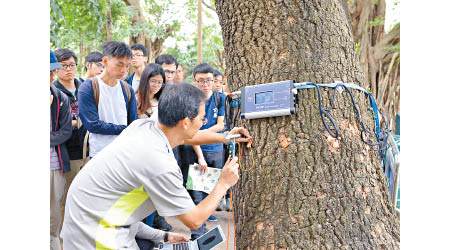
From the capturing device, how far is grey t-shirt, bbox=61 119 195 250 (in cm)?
212

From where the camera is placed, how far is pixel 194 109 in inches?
87.3

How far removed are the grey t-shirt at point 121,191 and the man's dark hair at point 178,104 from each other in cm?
10

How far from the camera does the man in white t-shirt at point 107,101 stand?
11.9 feet

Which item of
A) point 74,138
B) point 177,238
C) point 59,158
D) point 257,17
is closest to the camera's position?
point 257,17

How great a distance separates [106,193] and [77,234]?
26 centimetres

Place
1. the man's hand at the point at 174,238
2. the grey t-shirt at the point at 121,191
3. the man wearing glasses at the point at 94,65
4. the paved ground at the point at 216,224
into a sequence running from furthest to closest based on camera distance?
1. the man wearing glasses at the point at 94,65
2. the paved ground at the point at 216,224
3. the man's hand at the point at 174,238
4. the grey t-shirt at the point at 121,191

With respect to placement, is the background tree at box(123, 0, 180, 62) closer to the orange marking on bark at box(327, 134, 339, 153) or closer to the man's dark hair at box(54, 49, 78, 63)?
the man's dark hair at box(54, 49, 78, 63)

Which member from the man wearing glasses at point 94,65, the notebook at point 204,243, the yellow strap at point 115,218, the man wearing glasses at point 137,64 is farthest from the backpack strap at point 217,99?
the yellow strap at point 115,218

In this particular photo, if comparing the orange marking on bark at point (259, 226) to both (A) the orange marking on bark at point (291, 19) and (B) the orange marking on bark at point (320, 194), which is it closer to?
(B) the orange marking on bark at point (320, 194)

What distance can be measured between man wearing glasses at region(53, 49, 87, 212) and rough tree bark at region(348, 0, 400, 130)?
9.46m

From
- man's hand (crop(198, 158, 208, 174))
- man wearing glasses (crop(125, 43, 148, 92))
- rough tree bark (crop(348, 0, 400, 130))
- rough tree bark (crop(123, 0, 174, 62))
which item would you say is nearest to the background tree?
rough tree bark (crop(123, 0, 174, 62))

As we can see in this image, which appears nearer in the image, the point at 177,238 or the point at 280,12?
the point at 280,12

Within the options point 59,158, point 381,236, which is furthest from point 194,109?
point 59,158

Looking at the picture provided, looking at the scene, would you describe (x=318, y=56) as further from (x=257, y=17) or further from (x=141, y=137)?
(x=141, y=137)
